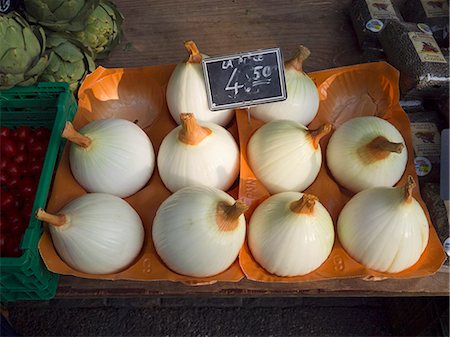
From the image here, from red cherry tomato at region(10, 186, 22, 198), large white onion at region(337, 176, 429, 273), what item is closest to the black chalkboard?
large white onion at region(337, 176, 429, 273)


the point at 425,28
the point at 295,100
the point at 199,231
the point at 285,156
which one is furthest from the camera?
the point at 425,28

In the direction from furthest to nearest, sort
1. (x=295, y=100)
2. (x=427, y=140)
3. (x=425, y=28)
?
(x=425, y=28) → (x=427, y=140) → (x=295, y=100)

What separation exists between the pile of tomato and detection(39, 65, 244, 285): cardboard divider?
0.33 feet

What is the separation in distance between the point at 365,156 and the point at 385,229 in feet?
0.53

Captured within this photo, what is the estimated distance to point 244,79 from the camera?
923mm

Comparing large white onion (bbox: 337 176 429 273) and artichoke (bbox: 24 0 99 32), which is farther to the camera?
artichoke (bbox: 24 0 99 32)

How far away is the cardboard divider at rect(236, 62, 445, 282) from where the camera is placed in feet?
2.90

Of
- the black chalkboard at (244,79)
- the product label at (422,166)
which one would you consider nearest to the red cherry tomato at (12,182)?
the black chalkboard at (244,79)

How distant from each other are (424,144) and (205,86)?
0.55 meters

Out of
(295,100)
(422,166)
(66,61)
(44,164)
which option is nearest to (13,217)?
(44,164)

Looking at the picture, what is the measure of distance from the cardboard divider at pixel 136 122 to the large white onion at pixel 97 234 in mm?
22

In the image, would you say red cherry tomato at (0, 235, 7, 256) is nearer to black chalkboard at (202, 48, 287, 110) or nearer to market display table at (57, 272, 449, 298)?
market display table at (57, 272, 449, 298)

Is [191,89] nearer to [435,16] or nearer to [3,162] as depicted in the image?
[3,162]

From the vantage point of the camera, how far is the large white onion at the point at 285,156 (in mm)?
905
